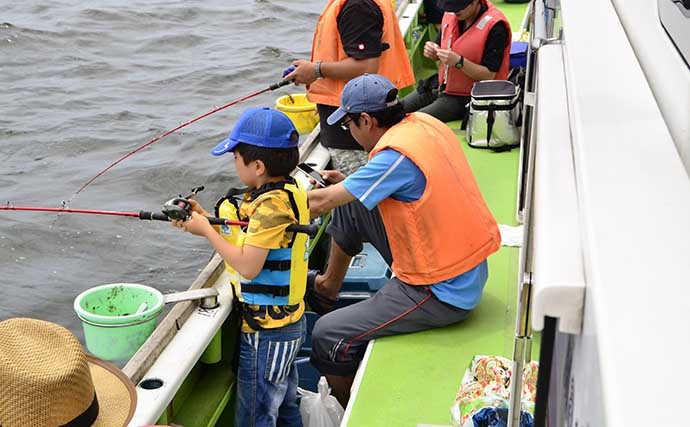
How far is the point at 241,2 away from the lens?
14.8m

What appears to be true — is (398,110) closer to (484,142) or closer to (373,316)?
(373,316)

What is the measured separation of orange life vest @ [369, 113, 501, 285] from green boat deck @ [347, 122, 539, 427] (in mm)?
271

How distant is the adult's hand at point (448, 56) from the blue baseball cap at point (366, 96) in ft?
6.66

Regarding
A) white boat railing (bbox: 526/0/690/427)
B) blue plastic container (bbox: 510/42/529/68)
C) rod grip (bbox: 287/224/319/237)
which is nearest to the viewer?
white boat railing (bbox: 526/0/690/427)

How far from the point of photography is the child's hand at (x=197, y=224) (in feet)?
10.6

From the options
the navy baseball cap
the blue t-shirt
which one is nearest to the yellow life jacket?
the blue t-shirt

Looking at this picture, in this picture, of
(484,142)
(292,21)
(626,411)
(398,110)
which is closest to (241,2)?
(292,21)

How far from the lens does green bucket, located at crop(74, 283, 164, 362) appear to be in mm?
3225

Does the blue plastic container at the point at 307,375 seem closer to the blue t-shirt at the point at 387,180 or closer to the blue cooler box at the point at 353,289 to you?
the blue cooler box at the point at 353,289

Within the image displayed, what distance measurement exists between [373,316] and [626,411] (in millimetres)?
3020

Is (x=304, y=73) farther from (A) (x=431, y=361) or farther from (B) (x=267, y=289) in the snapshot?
(A) (x=431, y=361)

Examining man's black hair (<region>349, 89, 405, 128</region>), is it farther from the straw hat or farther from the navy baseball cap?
the navy baseball cap

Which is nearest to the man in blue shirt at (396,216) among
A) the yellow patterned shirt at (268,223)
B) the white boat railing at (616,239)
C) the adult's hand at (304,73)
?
the yellow patterned shirt at (268,223)

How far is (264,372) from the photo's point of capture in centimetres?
344
